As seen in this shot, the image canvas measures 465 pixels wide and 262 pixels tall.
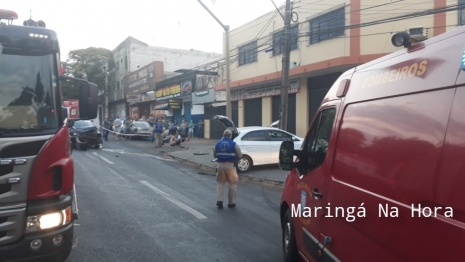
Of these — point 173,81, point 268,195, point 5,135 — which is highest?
point 173,81

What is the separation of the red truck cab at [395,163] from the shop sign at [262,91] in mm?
17510

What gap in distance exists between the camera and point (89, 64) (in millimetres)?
57062

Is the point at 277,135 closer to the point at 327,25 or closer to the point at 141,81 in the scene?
the point at 327,25

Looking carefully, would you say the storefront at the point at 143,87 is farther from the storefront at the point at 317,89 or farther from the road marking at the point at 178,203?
the road marking at the point at 178,203

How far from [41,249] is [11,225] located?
0.37m

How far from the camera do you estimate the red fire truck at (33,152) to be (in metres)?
3.98

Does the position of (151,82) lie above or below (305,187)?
above

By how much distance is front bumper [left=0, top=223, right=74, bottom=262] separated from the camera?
3938 mm

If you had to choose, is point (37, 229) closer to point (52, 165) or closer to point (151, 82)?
point (52, 165)

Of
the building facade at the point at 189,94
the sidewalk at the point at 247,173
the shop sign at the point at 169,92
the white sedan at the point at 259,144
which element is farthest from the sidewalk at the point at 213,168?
the shop sign at the point at 169,92

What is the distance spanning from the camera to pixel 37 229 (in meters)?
4.07

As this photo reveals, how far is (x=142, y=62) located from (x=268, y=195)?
46333 millimetres

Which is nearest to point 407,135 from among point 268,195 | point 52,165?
point 52,165

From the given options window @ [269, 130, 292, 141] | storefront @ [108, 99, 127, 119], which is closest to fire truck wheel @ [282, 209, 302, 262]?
window @ [269, 130, 292, 141]
